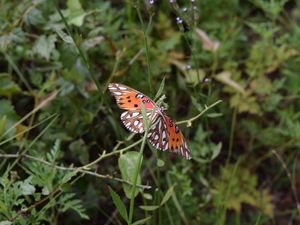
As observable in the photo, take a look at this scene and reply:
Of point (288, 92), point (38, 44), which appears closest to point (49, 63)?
point (38, 44)

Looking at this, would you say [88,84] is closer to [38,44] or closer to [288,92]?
[38,44]

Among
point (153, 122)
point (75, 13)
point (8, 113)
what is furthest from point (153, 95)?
point (153, 122)

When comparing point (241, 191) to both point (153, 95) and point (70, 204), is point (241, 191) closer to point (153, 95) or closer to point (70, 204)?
point (153, 95)

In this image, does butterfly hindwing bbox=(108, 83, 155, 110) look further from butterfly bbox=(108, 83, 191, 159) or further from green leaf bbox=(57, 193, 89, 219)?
green leaf bbox=(57, 193, 89, 219)

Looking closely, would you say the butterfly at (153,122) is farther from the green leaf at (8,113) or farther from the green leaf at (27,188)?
the green leaf at (8,113)

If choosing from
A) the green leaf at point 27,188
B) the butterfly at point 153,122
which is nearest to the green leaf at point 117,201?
the butterfly at point 153,122

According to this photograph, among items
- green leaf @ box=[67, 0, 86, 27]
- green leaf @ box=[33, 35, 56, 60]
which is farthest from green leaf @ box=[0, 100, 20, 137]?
green leaf @ box=[67, 0, 86, 27]
